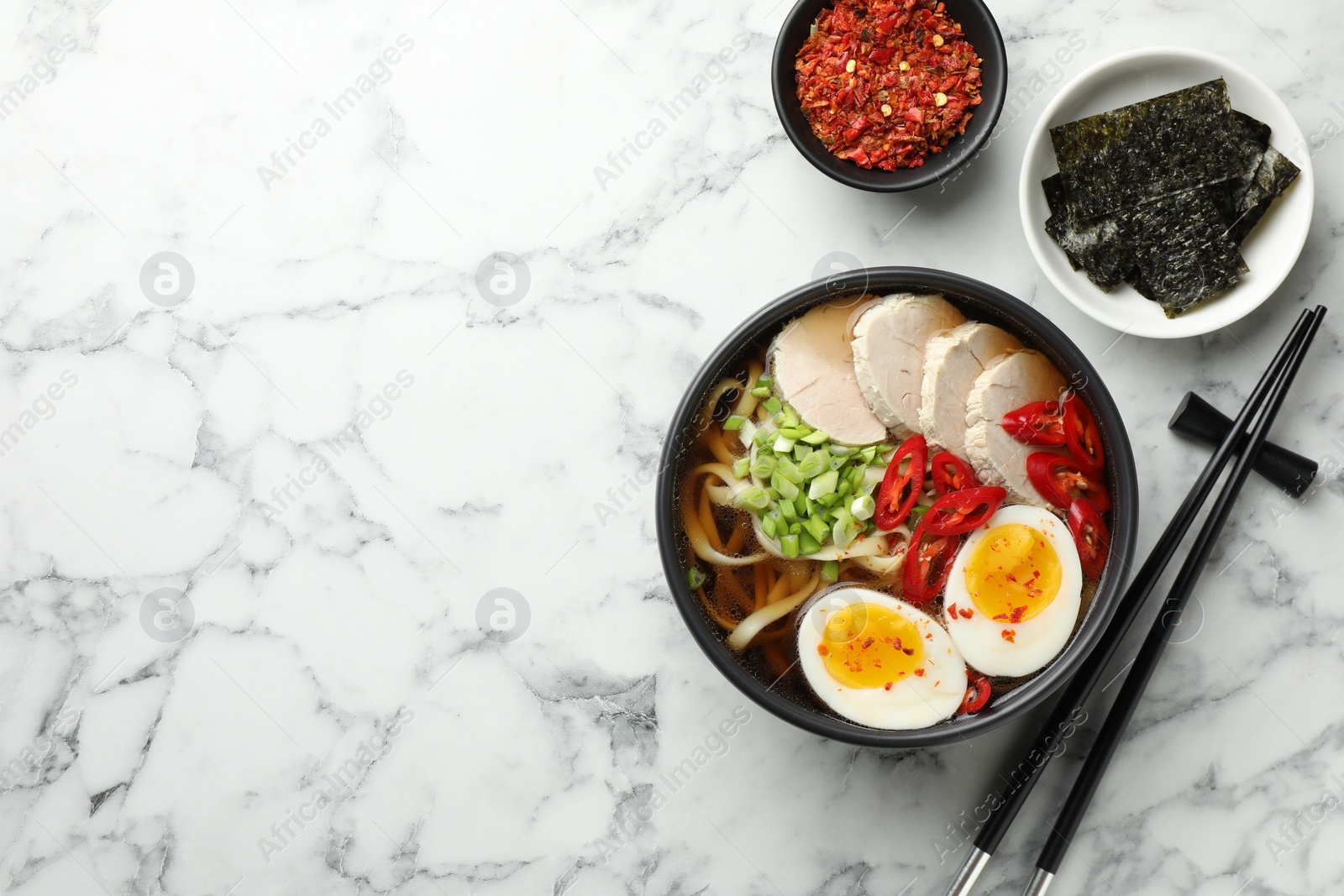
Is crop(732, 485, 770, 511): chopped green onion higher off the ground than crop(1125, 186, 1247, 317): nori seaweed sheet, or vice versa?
crop(732, 485, 770, 511): chopped green onion

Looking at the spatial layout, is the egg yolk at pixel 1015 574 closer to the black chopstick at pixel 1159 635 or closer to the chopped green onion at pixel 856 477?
the chopped green onion at pixel 856 477

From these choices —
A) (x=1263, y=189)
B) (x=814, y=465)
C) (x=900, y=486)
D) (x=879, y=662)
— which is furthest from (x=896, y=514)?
(x=1263, y=189)

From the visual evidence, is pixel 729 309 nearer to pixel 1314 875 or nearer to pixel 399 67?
pixel 399 67

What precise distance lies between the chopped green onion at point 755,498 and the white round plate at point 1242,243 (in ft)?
2.57

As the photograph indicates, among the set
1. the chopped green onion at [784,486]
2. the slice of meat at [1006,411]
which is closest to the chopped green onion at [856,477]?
the chopped green onion at [784,486]

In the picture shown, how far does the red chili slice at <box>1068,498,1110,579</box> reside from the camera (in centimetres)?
172

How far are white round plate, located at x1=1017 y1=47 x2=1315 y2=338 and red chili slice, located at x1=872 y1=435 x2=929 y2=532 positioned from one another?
0.52 meters

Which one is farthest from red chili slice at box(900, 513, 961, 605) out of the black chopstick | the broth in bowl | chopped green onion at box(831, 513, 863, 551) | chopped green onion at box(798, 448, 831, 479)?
the black chopstick

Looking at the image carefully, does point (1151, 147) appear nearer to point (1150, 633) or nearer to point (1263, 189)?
point (1263, 189)

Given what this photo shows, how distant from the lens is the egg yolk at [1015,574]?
5.63 ft

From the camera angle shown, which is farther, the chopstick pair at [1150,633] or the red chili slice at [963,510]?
the chopstick pair at [1150,633]

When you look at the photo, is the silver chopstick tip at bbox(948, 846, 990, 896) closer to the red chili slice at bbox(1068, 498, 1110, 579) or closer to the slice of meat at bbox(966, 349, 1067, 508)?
the red chili slice at bbox(1068, 498, 1110, 579)

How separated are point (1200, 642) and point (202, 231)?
8.36ft

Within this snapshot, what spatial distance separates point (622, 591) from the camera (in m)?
2.08
